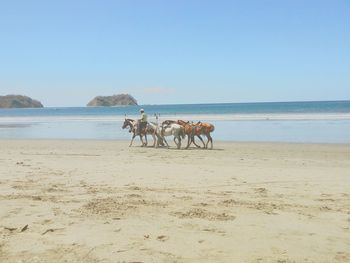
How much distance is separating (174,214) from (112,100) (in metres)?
171

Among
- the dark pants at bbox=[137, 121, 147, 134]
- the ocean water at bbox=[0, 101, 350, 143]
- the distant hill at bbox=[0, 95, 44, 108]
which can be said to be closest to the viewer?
the dark pants at bbox=[137, 121, 147, 134]

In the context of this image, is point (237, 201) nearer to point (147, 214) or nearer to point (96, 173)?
point (147, 214)

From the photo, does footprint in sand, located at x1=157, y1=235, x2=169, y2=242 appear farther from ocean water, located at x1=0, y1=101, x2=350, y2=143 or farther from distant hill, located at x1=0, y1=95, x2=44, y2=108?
distant hill, located at x1=0, y1=95, x2=44, y2=108

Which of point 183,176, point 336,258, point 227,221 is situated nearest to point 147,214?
point 227,221

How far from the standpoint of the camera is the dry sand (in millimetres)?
5344

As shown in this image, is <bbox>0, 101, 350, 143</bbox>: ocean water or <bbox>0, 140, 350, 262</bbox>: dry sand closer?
<bbox>0, 140, 350, 262</bbox>: dry sand

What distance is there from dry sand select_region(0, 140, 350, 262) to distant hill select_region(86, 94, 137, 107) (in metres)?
163

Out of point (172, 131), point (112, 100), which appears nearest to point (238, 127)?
point (172, 131)

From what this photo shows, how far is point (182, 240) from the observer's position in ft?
18.7

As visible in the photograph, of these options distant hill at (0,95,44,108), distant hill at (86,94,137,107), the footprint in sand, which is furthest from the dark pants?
distant hill at (0,95,44,108)

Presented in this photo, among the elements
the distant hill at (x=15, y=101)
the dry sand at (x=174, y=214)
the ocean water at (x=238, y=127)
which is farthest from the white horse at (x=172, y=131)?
the distant hill at (x=15, y=101)

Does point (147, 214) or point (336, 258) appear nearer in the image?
point (336, 258)

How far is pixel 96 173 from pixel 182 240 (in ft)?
19.6

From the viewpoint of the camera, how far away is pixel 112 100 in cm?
17550
